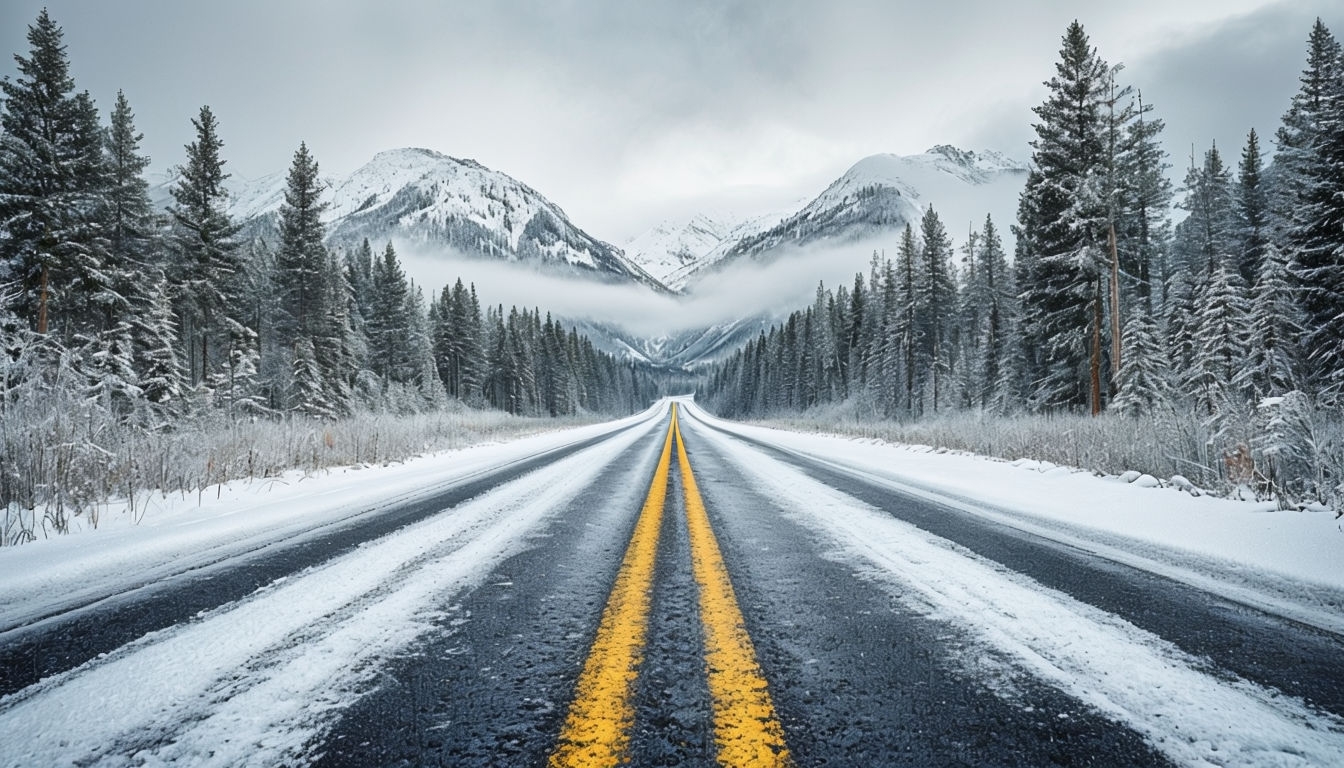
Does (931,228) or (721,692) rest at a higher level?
(931,228)

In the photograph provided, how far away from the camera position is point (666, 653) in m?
1.78

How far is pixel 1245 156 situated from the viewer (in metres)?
29.8

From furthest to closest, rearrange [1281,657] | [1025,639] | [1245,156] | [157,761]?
[1245,156]
[1025,639]
[1281,657]
[157,761]

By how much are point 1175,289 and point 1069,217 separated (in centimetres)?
2119

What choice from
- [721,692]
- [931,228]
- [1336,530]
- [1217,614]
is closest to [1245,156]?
[931,228]

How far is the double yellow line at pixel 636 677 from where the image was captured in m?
1.21

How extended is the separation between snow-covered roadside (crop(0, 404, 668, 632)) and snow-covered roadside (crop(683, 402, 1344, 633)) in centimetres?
534

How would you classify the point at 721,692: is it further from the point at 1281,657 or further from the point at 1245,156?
the point at 1245,156

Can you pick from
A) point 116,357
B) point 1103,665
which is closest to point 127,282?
point 116,357

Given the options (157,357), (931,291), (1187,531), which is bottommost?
(1187,531)

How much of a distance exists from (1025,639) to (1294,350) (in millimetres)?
A: 22631

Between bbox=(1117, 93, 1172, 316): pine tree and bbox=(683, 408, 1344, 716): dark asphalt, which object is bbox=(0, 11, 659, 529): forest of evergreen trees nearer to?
bbox=(683, 408, 1344, 716): dark asphalt

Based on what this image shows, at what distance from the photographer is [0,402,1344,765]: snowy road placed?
127cm

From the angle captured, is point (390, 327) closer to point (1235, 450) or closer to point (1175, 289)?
point (1235, 450)
